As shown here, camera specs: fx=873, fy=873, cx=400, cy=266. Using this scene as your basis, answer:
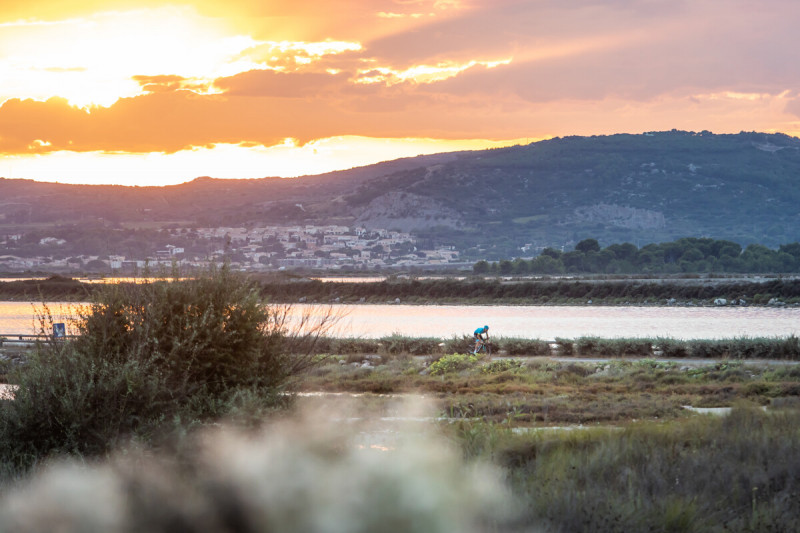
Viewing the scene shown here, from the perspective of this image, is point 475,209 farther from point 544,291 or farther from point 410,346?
point 410,346

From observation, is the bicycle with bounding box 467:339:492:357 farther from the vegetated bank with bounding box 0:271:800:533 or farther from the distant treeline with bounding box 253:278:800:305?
the distant treeline with bounding box 253:278:800:305

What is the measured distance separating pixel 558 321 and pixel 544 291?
22461 mm

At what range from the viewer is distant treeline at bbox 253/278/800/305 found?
6538 centimetres

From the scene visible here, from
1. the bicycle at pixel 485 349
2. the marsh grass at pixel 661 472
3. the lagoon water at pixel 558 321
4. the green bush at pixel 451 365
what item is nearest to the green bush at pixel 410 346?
the bicycle at pixel 485 349

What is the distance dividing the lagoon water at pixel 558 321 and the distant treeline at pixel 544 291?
427 cm

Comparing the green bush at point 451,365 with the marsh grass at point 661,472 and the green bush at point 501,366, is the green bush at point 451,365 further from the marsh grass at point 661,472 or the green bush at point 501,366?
the marsh grass at point 661,472

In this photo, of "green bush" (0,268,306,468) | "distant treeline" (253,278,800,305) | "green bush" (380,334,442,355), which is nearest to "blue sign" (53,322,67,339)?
"green bush" (0,268,306,468)

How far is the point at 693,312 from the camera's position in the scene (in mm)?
57688

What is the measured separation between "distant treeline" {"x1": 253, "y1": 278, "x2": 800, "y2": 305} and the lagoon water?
4266 millimetres

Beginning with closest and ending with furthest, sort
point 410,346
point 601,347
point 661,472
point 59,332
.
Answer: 1. point 661,472
2. point 59,332
3. point 601,347
4. point 410,346

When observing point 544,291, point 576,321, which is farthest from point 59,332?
point 544,291

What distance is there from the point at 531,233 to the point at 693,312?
11540 centimetres

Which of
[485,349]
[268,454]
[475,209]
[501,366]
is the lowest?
[485,349]

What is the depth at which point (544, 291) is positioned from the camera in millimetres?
72812
